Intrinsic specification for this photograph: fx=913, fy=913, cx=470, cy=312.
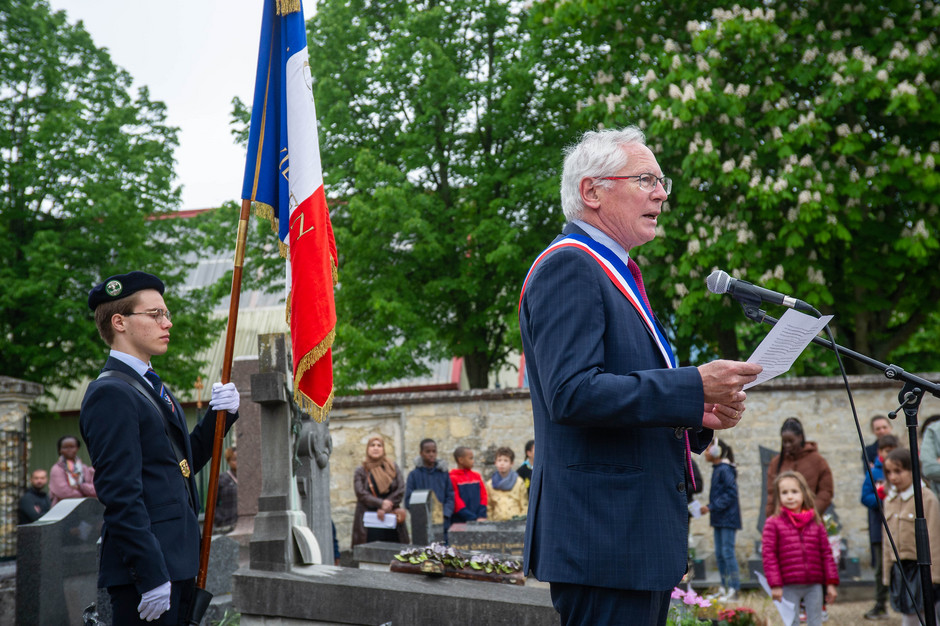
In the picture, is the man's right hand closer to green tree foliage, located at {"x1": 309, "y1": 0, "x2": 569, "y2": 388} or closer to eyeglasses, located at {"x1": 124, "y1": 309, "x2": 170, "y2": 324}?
eyeglasses, located at {"x1": 124, "y1": 309, "x2": 170, "y2": 324}

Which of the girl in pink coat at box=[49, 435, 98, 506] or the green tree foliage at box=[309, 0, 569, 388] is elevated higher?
the green tree foliage at box=[309, 0, 569, 388]

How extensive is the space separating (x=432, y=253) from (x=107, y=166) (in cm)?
799

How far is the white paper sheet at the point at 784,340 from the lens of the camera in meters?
2.69

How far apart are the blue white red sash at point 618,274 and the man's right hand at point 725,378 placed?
0.24 m

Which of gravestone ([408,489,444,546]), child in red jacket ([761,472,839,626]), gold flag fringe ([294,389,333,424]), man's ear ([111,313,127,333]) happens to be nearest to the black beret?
man's ear ([111,313,127,333])

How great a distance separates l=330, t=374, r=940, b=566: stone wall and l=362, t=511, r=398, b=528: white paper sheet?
415 cm

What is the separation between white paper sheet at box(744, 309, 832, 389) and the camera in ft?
8.82

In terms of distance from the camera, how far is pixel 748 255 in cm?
1419

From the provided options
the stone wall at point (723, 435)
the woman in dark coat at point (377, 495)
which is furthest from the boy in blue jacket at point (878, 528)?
the woman in dark coat at point (377, 495)

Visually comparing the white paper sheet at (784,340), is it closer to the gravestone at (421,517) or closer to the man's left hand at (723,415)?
the man's left hand at (723,415)

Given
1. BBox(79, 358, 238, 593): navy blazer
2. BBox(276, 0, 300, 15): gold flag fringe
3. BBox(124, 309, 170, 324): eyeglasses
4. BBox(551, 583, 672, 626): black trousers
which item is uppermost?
BBox(276, 0, 300, 15): gold flag fringe

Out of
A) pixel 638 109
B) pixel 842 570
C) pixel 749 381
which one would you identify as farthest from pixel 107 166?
pixel 749 381

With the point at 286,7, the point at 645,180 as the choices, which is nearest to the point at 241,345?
the point at 286,7

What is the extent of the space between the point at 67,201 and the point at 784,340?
21137mm
